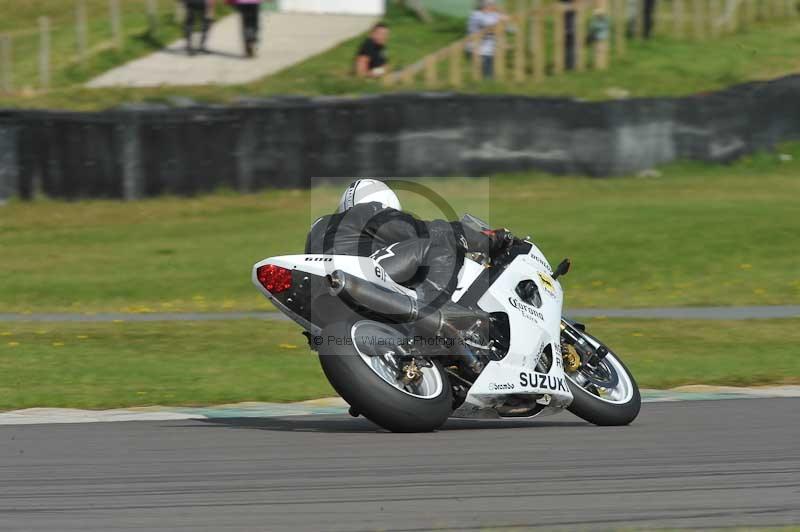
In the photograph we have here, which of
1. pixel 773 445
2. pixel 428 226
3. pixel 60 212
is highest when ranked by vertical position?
pixel 428 226

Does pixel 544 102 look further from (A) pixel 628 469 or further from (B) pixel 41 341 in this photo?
(A) pixel 628 469

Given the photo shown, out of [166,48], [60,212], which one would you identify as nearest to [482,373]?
[60,212]

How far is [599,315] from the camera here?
44.3 feet

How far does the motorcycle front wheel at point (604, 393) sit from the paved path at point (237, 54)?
1516 centimetres

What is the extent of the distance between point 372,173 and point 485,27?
4822 millimetres

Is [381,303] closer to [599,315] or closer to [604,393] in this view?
[604,393]

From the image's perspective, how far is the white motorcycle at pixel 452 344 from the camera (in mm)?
6543

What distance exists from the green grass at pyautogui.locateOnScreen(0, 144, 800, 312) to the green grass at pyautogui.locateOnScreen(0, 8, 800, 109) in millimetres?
1603

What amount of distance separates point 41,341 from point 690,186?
36.3 feet

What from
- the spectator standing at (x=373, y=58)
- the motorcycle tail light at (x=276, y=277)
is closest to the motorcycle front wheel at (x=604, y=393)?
the motorcycle tail light at (x=276, y=277)

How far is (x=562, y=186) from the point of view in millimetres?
19781

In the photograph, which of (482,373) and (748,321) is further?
(748,321)

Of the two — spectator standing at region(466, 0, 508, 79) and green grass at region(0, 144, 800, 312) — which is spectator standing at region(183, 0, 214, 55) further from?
green grass at region(0, 144, 800, 312)

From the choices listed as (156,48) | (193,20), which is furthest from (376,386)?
(156,48)
